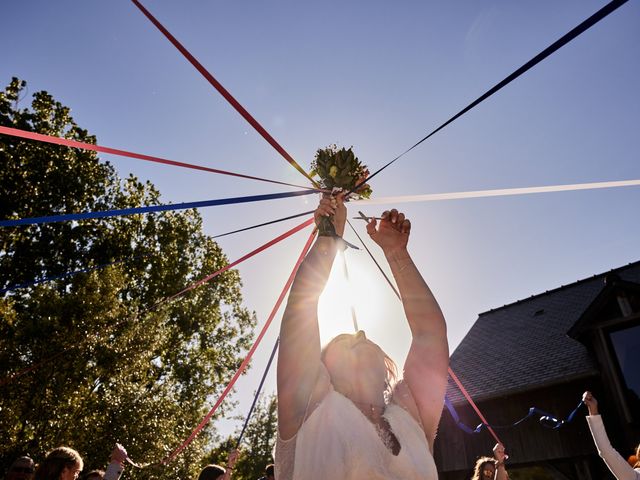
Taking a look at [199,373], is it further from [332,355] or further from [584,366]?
[332,355]

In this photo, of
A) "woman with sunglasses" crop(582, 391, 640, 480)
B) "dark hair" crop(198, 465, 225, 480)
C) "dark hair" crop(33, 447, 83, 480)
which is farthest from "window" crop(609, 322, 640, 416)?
"dark hair" crop(33, 447, 83, 480)

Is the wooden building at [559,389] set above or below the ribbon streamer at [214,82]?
below

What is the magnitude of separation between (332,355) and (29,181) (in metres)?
14.2

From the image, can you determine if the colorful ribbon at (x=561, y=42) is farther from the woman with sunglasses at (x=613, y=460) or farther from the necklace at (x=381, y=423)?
the woman with sunglasses at (x=613, y=460)

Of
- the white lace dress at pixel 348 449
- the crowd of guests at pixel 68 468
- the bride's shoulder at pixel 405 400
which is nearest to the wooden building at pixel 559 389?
the crowd of guests at pixel 68 468

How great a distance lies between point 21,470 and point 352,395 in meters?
4.20


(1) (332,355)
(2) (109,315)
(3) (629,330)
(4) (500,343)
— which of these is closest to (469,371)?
(4) (500,343)

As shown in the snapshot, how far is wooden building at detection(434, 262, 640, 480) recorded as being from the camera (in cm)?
935

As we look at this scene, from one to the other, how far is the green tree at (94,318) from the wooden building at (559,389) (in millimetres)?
7981

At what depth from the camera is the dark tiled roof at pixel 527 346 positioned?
35.2 ft

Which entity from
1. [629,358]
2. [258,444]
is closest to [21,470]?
[629,358]

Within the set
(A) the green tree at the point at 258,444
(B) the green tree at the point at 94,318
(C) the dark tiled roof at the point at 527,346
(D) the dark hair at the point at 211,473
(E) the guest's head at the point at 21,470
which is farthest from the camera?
(A) the green tree at the point at 258,444

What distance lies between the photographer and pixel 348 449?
4.26 ft

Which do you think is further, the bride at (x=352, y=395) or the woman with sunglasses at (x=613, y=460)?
the woman with sunglasses at (x=613, y=460)
